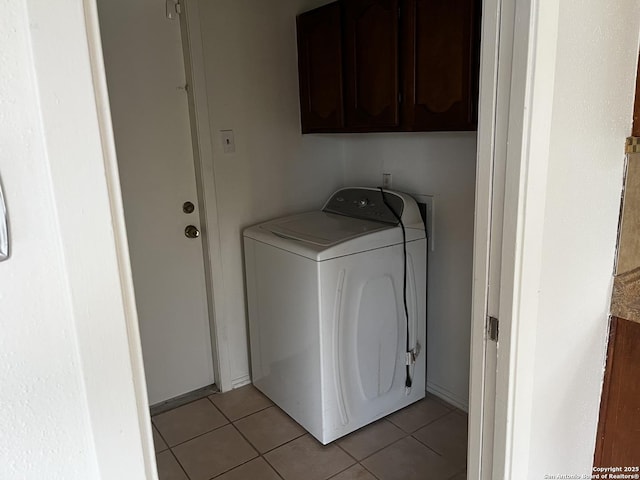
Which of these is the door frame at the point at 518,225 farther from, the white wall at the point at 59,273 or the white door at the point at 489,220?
the white wall at the point at 59,273

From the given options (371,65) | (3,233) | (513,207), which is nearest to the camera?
(3,233)

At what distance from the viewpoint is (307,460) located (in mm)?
2117

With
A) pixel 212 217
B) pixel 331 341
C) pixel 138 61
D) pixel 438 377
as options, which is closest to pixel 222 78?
pixel 138 61

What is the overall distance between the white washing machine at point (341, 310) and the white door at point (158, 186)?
34 centimetres

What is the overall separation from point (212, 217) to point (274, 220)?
34 cm

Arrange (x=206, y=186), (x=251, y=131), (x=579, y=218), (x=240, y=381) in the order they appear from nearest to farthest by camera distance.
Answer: (x=579, y=218) → (x=206, y=186) → (x=251, y=131) → (x=240, y=381)

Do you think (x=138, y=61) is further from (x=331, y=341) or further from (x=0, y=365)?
(x=0, y=365)

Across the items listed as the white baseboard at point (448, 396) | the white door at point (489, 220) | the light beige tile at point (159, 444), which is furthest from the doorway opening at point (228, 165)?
the white door at point (489, 220)

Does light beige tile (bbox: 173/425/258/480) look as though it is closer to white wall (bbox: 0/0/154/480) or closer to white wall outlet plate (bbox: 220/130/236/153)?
white wall outlet plate (bbox: 220/130/236/153)

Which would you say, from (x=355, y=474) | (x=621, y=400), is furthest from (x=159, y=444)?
(x=621, y=400)

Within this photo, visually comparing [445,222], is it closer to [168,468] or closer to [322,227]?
[322,227]

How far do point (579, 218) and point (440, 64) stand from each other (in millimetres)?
955

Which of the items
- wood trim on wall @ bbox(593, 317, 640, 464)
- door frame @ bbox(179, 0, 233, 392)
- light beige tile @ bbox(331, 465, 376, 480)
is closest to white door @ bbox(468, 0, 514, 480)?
wood trim on wall @ bbox(593, 317, 640, 464)

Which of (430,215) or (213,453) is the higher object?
(430,215)
